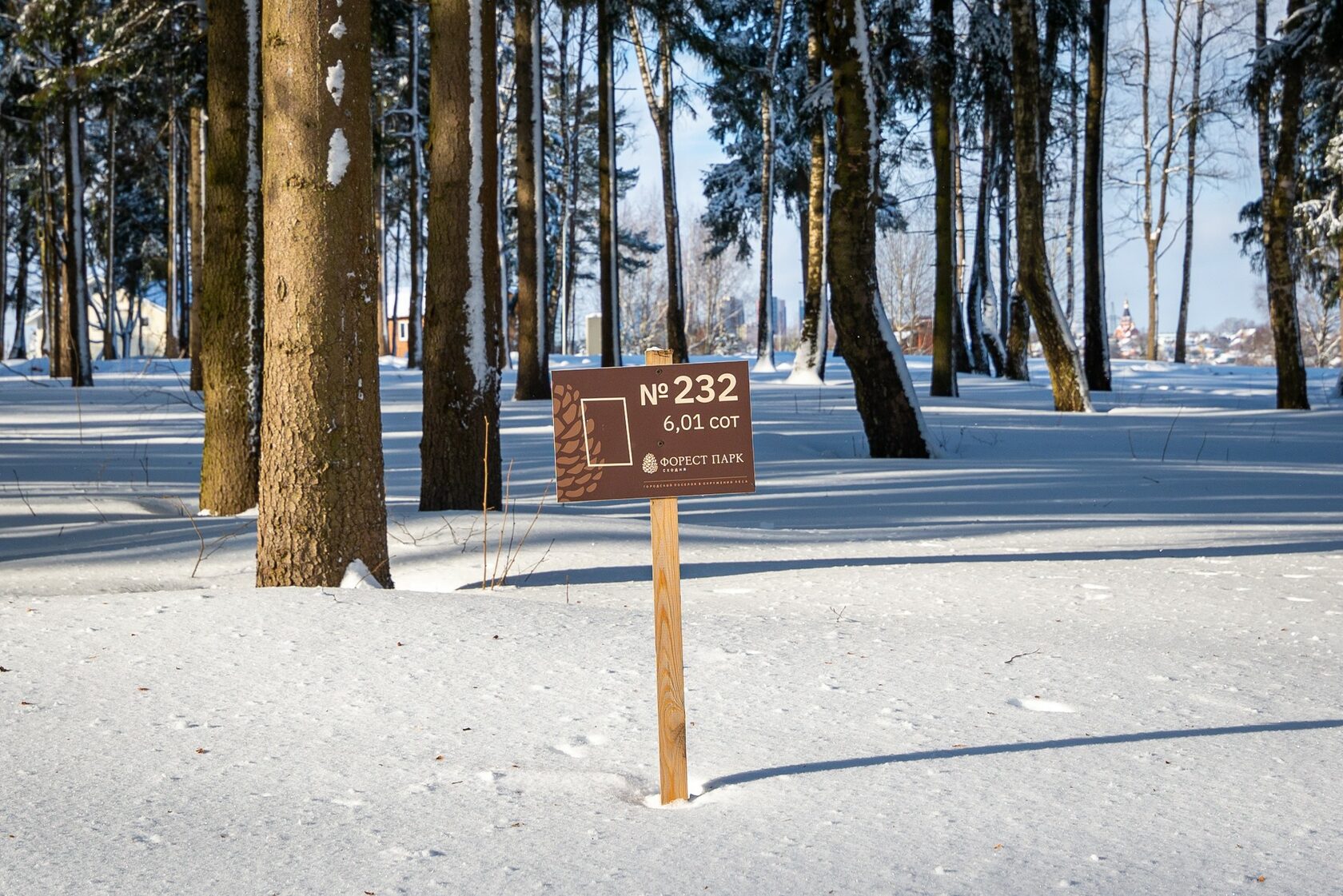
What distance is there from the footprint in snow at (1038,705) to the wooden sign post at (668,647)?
134cm

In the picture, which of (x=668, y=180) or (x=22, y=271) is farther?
(x=22, y=271)

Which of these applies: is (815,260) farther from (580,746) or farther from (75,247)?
(580,746)

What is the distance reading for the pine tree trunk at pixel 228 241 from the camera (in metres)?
7.54

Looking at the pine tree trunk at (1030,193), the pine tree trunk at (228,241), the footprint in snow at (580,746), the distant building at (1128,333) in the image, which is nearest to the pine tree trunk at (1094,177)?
the pine tree trunk at (1030,193)

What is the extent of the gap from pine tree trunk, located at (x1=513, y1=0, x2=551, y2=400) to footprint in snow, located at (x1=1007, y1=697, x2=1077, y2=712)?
13421 millimetres

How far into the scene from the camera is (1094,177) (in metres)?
17.9

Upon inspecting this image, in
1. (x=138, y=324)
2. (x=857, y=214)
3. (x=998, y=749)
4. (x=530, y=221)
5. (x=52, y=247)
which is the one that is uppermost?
(x=52, y=247)

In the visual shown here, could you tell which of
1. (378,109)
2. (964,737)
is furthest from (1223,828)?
(378,109)

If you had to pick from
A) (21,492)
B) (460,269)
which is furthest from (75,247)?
(460,269)

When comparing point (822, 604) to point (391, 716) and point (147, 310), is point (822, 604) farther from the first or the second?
point (147, 310)

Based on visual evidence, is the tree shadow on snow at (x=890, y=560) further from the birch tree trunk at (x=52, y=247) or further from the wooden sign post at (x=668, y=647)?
the birch tree trunk at (x=52, y=247)

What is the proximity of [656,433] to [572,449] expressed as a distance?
229mm

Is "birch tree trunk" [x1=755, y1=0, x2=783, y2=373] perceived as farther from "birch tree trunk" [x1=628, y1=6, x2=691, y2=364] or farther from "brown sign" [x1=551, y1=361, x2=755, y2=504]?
"brown sign" [x1=551, y1=361, x2=755, y2=504]

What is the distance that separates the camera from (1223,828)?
9.40 ft
